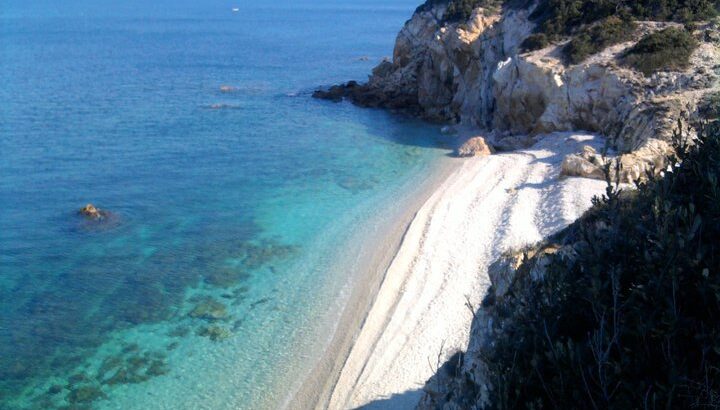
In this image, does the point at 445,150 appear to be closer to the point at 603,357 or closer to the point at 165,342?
the point at 165,342

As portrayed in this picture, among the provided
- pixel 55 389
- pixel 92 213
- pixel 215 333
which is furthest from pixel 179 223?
pixel 55 389

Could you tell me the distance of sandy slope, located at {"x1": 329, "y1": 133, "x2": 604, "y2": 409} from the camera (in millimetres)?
15962

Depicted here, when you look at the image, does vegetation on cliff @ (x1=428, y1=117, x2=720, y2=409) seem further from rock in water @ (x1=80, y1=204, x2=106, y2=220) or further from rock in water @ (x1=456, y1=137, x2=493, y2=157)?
rock in water @ (x1=456, y1=137, x2=493, y2=157)

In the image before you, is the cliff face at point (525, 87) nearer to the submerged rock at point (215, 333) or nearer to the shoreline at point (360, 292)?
the shoreline at point (360, 292)

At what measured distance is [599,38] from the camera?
31078mm

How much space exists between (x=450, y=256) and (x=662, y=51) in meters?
14.9

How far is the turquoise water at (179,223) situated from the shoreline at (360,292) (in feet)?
1.45

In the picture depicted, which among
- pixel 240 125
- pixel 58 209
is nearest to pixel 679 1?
pixel 240 125

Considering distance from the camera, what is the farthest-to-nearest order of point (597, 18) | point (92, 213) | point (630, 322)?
point (597, 18) < point (92, 213) < point (630, 322)

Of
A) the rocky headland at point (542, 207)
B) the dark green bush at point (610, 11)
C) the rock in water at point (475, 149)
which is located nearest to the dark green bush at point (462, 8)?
the rocky headland at point (542, 207)

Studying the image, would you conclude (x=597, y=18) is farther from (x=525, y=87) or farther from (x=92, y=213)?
(x=92, y=213)

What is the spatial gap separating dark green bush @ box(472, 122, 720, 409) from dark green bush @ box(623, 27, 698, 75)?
21.7m

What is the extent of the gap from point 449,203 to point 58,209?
55.4ft

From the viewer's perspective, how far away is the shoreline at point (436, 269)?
15.9m
